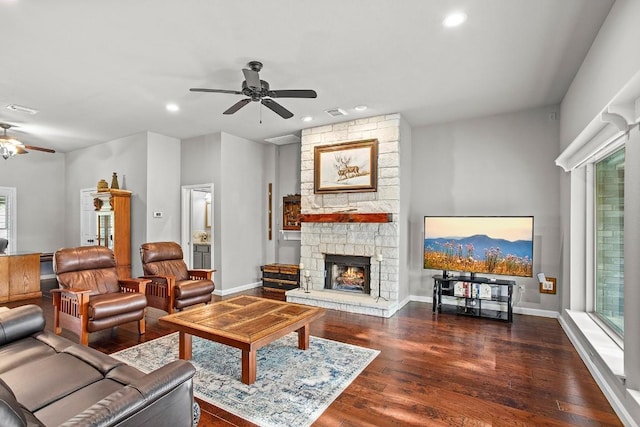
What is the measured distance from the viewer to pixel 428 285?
542 centimetres

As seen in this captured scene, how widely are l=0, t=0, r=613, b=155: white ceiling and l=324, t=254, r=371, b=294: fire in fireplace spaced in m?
2.20

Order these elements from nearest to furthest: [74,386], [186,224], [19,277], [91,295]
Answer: [74,386], [91,295], [19,277], [186,224]

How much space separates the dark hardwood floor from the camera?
2.31m

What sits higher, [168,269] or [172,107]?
[172,107]

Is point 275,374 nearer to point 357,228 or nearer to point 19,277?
point 357,228

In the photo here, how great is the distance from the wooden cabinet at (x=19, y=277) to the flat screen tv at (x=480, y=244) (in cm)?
642

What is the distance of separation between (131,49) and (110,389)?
9.31 feet

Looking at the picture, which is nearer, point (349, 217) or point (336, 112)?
point (336, 112)

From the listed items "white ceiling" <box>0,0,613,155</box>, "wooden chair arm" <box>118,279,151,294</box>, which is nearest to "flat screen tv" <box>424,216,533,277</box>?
"white ceiling" <box>0,0,613,155</box>

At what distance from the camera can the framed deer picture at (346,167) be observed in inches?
198

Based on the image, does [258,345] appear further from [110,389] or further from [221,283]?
[221,283]

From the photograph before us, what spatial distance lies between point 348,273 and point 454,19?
3777 millimetres

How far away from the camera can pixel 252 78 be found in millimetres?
3166

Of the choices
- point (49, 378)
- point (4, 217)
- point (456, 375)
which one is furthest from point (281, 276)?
point (4, 217)
